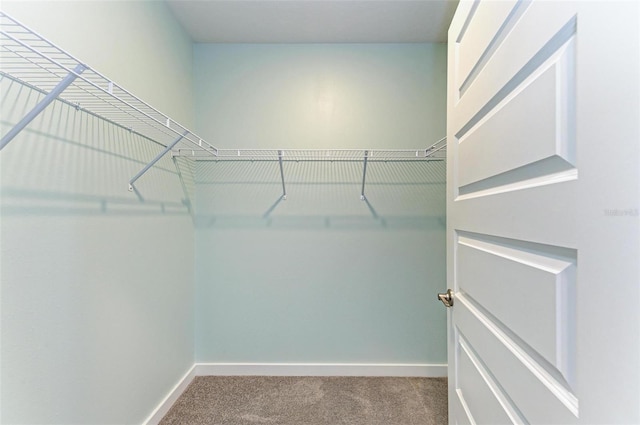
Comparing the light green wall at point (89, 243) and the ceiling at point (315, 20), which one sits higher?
the ceiling at point (315, 20)

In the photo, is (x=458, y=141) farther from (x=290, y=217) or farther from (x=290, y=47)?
(x=290, y=47)

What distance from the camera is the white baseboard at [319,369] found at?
1.89m

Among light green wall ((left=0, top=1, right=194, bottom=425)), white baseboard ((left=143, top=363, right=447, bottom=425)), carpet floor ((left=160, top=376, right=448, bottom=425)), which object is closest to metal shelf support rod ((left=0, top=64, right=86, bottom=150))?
light green wall ((left=0, top=1, right=194, bottom=425))

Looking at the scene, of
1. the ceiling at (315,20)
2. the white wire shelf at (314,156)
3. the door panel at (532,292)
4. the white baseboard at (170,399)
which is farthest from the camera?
the white wire shelf at (314,156)

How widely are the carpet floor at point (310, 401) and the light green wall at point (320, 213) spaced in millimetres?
150

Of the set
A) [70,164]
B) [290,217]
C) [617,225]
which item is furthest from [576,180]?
[290,217]

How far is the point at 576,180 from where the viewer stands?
47cm

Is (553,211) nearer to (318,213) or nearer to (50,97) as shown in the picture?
(50,97)

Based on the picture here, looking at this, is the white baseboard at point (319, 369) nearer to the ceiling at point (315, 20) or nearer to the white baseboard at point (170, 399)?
the white baseboard at point (170, 399)

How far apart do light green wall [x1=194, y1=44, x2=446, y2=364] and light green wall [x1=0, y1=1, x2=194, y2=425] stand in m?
0.33

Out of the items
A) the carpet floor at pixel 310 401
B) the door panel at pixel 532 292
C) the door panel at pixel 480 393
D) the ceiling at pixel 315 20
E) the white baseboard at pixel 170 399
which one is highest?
the ceiling at pixel 315 20

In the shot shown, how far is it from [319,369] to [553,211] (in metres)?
1.83

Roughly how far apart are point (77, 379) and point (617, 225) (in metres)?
1.59

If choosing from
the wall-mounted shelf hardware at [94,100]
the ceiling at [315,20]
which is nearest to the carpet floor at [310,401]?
the wall-mounted shelf hardware at [94,100]
